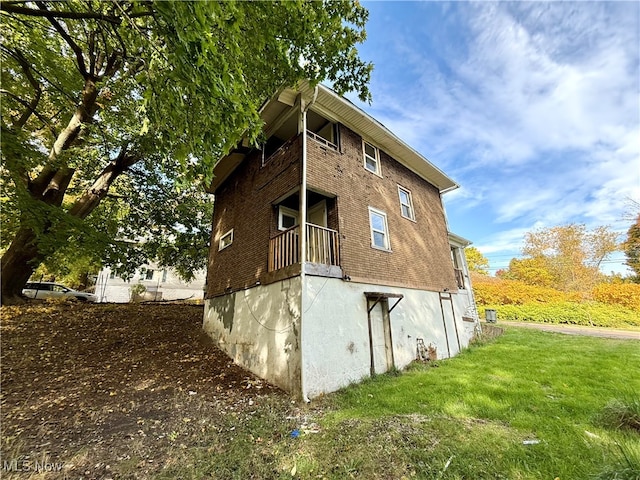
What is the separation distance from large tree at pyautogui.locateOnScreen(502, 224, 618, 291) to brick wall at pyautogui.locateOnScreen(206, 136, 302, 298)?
2853cm

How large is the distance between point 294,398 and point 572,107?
12.5 metres

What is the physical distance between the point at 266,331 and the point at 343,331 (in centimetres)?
202

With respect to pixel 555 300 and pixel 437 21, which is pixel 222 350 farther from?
pixel 555 300

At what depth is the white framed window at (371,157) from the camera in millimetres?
9836

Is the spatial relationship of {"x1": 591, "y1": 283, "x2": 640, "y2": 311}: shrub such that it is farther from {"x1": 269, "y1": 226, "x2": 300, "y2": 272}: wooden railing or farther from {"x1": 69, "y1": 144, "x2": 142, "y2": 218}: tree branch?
{"x1": 69, "y1": 144, "x2": 142, "y2": 218}: tree branch

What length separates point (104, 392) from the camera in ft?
18.3

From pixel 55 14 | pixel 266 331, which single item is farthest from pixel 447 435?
pixel 55 14

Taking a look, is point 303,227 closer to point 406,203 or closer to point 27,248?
point 406,203

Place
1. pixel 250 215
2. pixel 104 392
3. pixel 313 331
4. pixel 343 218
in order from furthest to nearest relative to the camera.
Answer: pixel 250 215 → pixel 343 218 → pixel 313 331 → pixel 104 392

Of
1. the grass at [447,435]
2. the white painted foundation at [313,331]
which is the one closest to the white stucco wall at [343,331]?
the white painted foundation at [313,331]

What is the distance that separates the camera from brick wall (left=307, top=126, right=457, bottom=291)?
25.7 feet

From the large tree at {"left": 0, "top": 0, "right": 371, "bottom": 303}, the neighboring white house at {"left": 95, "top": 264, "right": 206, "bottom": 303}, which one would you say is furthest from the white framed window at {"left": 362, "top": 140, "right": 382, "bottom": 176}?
the neighboring white house at {"left": 95, "top": 264, "right": 206, "bottom": 303}

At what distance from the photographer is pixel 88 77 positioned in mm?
9164

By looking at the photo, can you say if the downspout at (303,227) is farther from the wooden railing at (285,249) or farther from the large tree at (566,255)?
the large tree at (566,255)
